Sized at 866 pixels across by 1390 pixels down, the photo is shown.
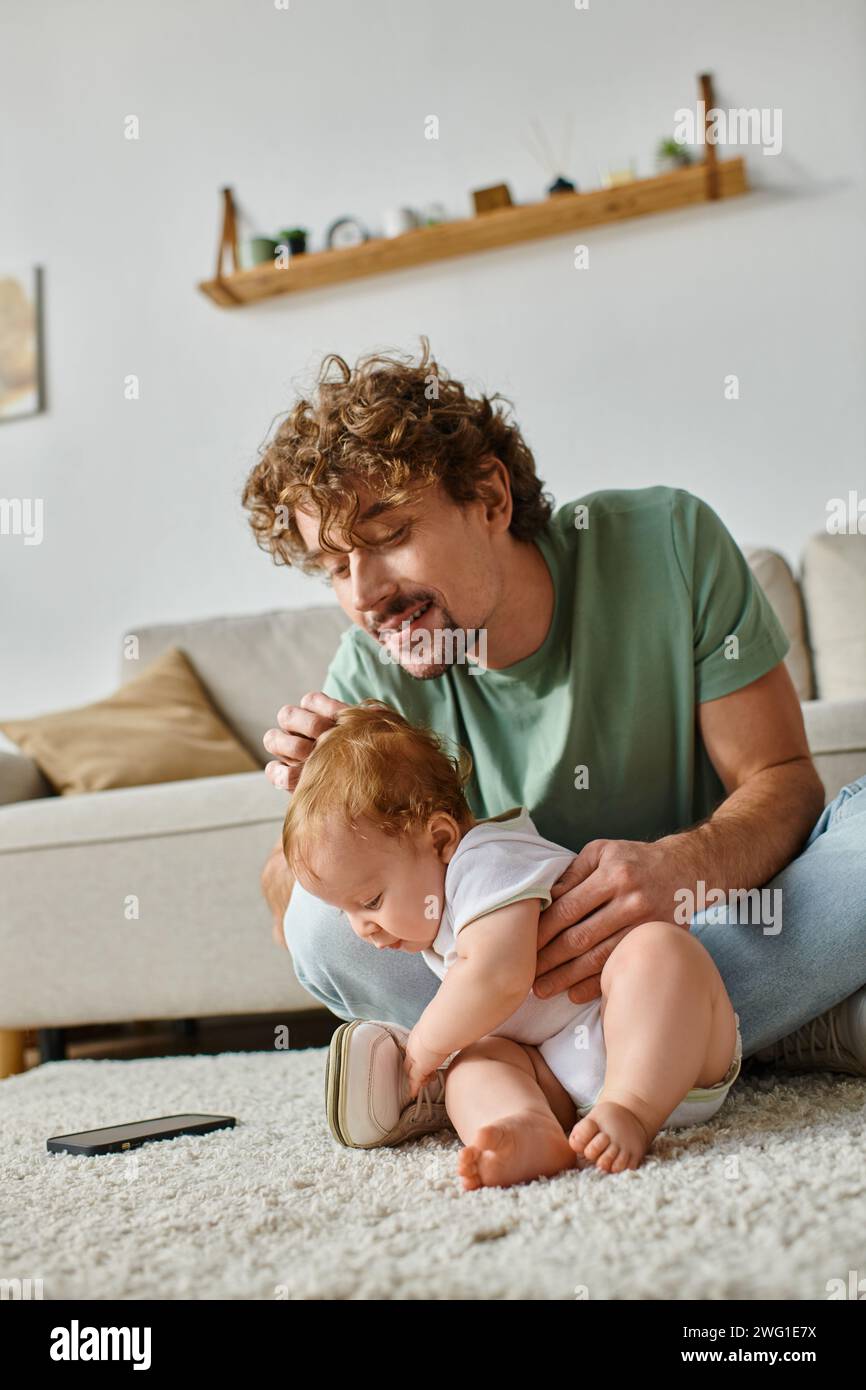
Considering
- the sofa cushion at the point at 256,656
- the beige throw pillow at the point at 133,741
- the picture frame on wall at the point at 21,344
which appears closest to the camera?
the beige throw pillow at the point at 133,741

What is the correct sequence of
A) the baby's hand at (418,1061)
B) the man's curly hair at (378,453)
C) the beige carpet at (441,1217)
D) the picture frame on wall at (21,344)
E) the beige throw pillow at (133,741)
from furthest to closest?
the picture frame on wall at (21,344) → the beige throw pillow at (133,741) → the man's curly hair at (378,453) → the baby's hand at (418,1061) → the beige carpet at (441,1217)

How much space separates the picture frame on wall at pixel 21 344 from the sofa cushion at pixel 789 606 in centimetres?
200

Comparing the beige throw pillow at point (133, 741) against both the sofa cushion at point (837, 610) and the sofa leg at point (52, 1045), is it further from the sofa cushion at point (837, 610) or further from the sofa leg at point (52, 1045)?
the sofa cushion at point (837, 610)

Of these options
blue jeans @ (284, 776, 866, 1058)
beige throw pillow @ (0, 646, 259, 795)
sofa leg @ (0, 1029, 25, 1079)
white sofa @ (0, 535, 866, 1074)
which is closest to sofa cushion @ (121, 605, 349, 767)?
beige throw pillow @ (0, 646, 259, 795)

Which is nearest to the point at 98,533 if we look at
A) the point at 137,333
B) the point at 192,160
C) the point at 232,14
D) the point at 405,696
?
the point at 137,333

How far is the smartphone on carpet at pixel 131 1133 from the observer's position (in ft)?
3.95

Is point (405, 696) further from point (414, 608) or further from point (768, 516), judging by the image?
point (768, 516)

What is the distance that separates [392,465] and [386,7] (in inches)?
89.8

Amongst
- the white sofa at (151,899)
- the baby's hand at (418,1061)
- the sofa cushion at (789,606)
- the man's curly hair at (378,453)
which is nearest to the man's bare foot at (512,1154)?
the baby's hand at (418,1061)

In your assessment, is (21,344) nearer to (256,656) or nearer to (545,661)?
(256,656)

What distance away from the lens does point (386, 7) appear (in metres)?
3.05

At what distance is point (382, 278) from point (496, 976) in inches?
95.1

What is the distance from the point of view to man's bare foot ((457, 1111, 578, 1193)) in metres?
0.89

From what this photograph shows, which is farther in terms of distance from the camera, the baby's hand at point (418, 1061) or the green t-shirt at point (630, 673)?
the green t-shirt at point (630, 673)
